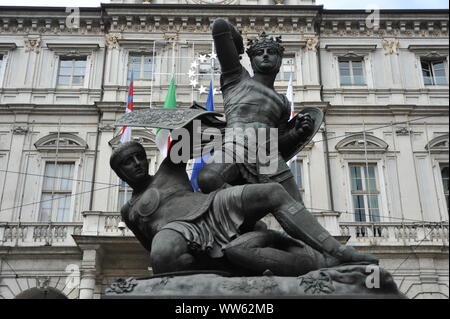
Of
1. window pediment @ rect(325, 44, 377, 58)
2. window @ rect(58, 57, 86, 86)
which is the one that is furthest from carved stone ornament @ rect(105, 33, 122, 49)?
window pediment @ rect(325, 44, 377, 58)

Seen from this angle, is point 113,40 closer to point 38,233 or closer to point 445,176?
point 38,233

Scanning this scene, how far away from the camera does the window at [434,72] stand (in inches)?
853

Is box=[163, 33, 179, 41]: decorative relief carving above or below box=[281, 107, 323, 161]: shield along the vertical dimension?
above

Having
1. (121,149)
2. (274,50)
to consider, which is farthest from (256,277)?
(274,50)

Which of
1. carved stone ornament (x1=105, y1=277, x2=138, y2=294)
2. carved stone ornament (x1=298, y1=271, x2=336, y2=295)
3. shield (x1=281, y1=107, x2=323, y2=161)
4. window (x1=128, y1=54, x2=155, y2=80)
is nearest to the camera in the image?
carved stone ornament (x1=298, y1=271, x2=336, y2=295)

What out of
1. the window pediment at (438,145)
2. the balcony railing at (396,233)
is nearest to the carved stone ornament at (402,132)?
the window pediment at (438,145)

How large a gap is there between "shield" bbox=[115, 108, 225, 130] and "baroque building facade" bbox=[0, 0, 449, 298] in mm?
13218

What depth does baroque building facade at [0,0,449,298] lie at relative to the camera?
17.5 meters

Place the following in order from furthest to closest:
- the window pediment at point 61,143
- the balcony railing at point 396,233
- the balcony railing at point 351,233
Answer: the window pediment at point 61,143 → the balcony railing at point 396,233 → the balcony railing at point 351,233

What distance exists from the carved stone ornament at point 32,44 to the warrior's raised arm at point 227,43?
1866 centimetres

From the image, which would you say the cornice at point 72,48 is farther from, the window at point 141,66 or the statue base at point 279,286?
the statue base at point 279,286

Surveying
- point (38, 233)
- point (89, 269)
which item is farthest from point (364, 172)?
point (38, 233)

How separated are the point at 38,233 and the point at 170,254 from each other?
15.8 metres

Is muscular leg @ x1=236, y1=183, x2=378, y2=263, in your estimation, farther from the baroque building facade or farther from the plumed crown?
the baroque building facade
